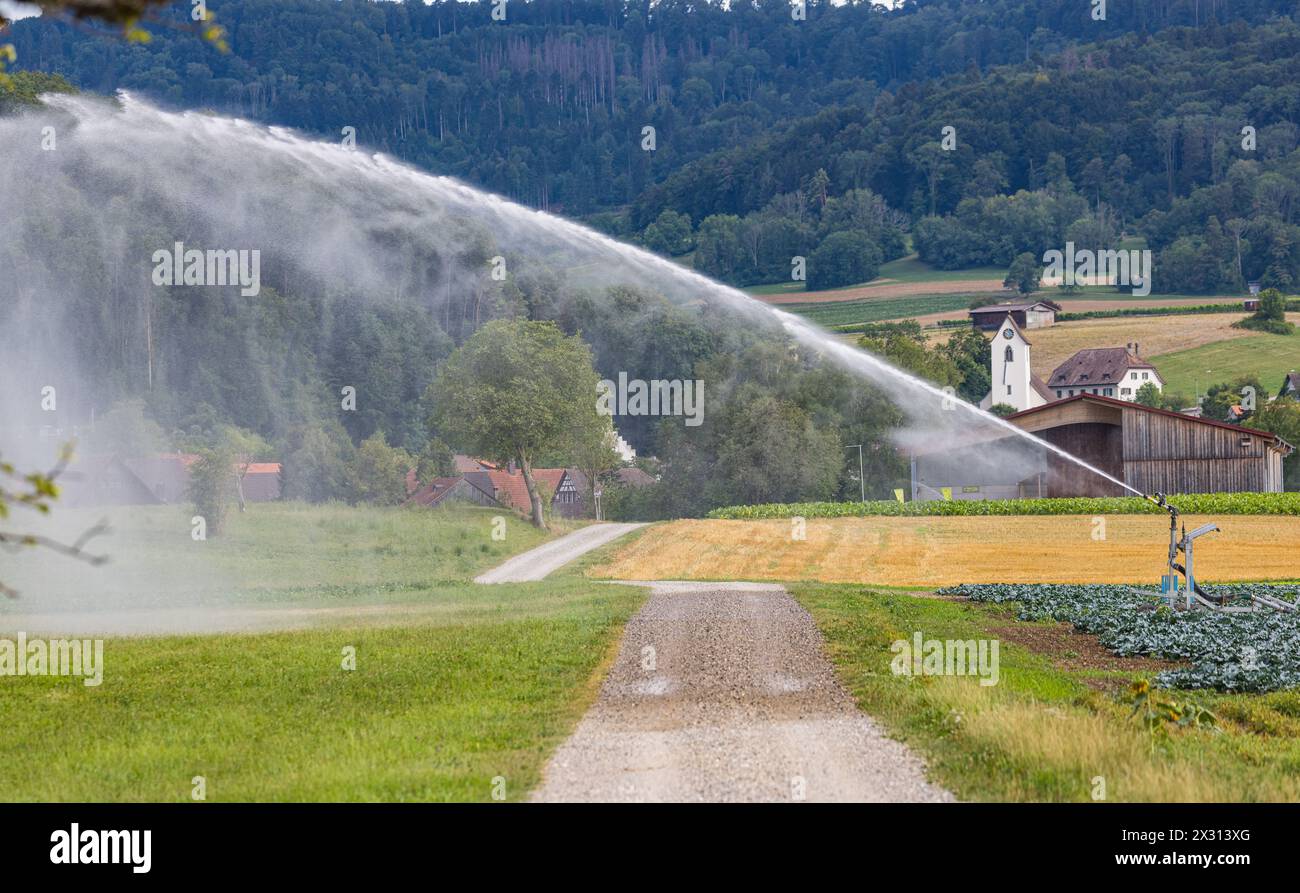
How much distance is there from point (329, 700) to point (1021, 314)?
14966 cm

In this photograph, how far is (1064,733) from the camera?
14.6 metres

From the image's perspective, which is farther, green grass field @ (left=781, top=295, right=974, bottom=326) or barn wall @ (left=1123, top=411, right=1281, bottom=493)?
green grass field @ (left=781, top=295, right=974, bottom=326)

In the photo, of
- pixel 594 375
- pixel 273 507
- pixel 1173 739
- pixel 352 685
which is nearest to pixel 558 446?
pixel 594 375

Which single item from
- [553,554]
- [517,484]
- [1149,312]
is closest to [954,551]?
[553,554]

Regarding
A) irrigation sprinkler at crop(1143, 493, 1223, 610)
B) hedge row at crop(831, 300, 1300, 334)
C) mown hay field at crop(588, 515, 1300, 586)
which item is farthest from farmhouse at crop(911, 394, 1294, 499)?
hedge row at crop(831, 300, 1300, 334)

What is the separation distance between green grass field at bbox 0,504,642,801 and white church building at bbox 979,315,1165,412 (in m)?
92.3

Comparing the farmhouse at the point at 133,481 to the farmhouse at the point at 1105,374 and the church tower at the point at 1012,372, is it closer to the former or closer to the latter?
the church tower at the point at 1012,372

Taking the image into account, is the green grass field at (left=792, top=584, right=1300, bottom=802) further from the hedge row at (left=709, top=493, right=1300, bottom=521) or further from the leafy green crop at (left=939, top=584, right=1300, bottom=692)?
the hedge row at (left=709, top=493, right=1300, bottom=521)

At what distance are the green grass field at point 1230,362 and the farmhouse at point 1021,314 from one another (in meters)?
19.7

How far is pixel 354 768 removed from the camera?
1452 centimetres

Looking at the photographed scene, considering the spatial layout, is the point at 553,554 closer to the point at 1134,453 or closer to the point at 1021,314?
the point at 1134,453

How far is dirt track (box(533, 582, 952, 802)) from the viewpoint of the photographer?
13266 millimetres

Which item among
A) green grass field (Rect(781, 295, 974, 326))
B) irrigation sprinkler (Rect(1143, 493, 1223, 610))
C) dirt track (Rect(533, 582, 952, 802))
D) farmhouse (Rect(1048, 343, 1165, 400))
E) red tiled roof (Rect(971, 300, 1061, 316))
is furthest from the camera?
green grass field (Rect(781, 295, 974, 326))
